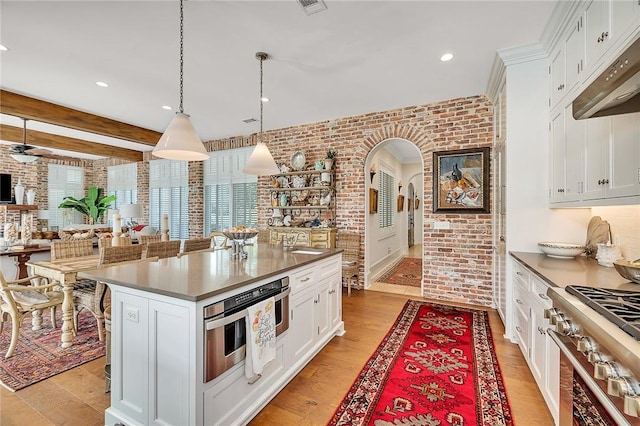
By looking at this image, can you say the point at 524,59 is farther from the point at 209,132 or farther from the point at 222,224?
the point at 222,224

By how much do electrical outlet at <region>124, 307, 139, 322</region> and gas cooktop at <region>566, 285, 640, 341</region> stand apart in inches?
86.8

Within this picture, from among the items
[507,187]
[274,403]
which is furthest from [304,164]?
[274,403]

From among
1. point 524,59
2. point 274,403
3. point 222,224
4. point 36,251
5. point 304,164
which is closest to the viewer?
point 274,403

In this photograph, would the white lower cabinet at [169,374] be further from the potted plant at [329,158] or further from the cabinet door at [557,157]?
the potted plant at [329,158]

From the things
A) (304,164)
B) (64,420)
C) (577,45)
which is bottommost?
(64,420)

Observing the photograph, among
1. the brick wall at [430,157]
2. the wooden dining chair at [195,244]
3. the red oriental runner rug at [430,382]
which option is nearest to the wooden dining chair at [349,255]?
the brick wall at [430,157]

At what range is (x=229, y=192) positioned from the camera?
635 cm

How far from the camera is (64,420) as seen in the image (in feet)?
5.89

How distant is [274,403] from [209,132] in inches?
210

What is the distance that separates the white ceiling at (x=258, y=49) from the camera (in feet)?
7.38

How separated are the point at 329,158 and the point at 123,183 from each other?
22.4ft

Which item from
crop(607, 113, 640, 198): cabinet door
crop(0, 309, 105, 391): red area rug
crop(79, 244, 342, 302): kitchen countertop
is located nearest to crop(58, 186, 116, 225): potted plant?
crop(0, 309, 105, 391): red area rug

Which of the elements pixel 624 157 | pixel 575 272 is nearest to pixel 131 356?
pixel 575 272

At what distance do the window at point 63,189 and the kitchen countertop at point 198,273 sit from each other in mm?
8333
